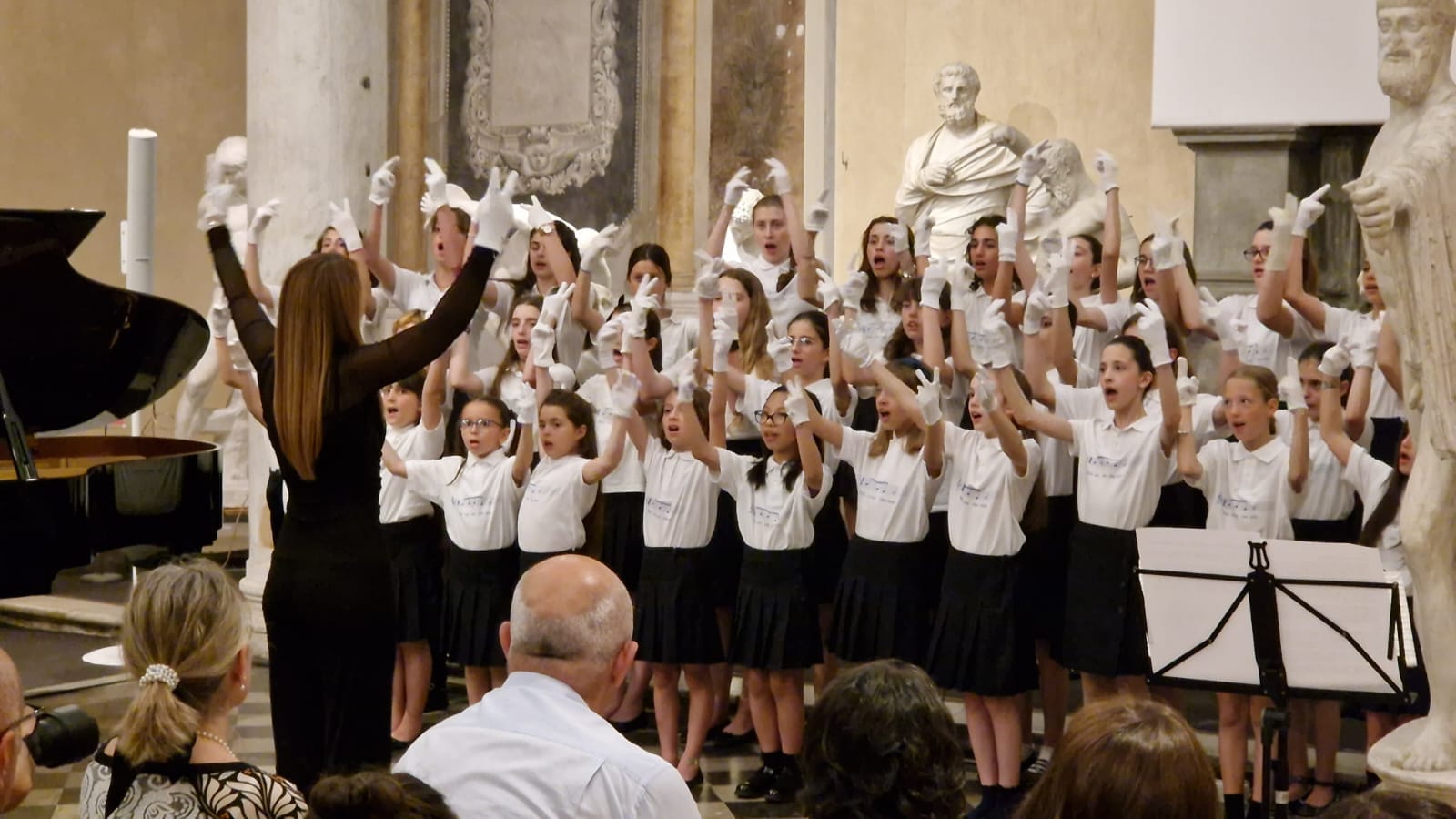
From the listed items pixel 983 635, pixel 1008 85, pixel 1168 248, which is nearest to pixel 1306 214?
pixel 1168 248

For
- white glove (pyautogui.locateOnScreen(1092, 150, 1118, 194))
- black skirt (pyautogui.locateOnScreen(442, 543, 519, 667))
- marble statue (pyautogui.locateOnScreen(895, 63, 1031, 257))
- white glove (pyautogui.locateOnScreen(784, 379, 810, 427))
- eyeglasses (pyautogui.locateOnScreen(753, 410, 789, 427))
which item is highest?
marble statue (pyautogui.locateOnScreen(895, 63, 1031, 257))

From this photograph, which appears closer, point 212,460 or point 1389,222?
point 1389,222

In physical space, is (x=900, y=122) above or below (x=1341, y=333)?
above

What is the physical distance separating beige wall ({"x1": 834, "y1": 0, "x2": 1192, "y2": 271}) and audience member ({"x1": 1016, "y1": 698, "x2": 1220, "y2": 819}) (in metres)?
6.70

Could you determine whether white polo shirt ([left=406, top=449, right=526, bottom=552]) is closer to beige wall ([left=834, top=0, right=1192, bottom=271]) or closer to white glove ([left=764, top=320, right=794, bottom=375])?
white glove ([left=764, top=320, right=794, bottom=375])

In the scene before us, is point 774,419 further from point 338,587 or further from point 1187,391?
point 338,587

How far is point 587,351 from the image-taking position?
22.0 ft

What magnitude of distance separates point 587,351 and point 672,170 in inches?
122

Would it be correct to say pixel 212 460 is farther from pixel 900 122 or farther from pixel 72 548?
pixel 900 122

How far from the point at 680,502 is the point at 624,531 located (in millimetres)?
435

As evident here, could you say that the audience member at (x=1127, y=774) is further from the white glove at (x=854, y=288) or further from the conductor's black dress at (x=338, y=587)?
the white glove at (x=854, y=288)

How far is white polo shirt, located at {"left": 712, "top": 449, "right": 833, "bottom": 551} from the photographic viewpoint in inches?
219

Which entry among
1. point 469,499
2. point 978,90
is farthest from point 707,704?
point 978,90

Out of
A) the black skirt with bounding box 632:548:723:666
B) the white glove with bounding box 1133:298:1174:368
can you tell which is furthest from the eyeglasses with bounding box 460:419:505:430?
the white glove with bounding box 1133:298:1174:368
